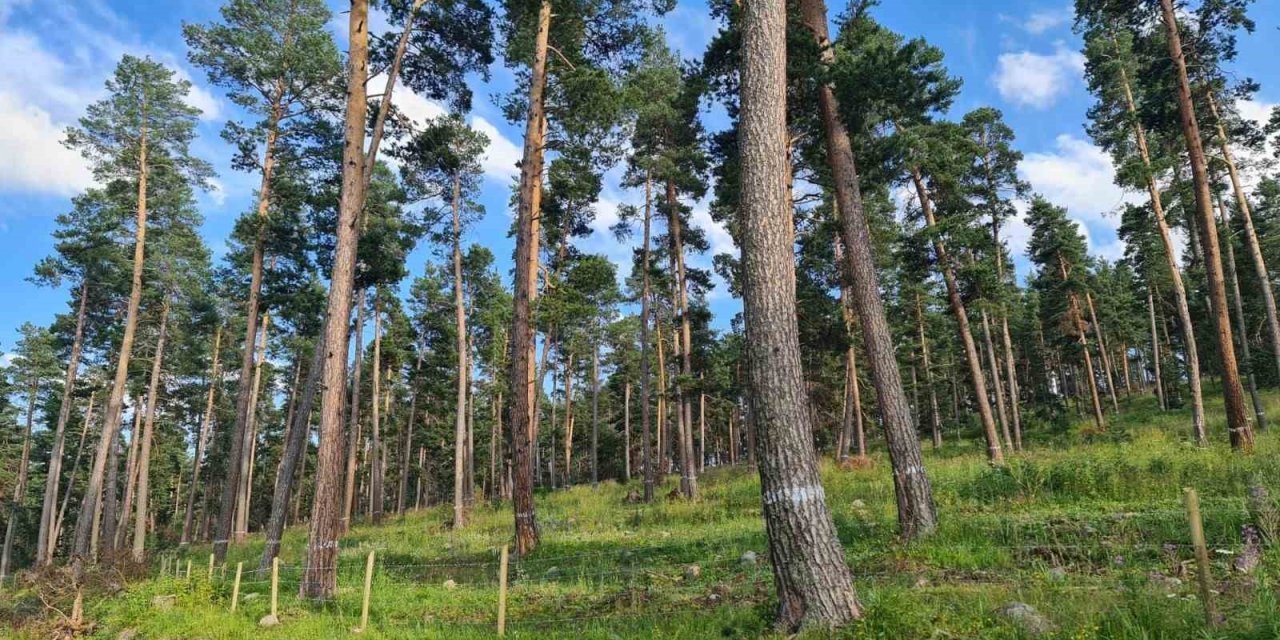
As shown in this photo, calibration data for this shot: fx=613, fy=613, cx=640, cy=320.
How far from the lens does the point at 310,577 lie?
881cm

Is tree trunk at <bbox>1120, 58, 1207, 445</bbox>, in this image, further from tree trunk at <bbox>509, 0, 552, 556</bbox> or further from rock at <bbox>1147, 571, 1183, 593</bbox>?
tree trunk at <bbox>509, 0, 552, 556</bbox>

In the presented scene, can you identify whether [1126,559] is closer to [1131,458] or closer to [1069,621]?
[1069,621]

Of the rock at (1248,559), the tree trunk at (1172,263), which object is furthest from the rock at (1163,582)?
the tree trunk at (1172,263)

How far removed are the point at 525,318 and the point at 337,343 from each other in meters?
3.45

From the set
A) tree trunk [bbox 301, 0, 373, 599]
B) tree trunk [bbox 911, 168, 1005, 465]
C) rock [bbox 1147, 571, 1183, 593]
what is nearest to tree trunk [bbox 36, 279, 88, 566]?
tree trunk [bbox 301, 0, 373, 599]

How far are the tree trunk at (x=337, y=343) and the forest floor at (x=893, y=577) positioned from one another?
0.60m

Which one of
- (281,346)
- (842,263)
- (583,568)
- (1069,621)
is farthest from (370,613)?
(281,346)

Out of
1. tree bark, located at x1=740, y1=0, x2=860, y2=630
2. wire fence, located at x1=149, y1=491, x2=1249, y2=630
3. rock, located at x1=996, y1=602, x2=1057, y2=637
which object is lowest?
wire fence, located at x1=149, y1=491, x2=1249, y2=630

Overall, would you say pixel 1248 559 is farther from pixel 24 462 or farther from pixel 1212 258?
pixel 24 462

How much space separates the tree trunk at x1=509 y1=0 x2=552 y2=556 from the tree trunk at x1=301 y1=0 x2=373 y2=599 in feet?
9.76

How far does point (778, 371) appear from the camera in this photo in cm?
498

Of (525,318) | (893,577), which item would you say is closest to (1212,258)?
(893,577)

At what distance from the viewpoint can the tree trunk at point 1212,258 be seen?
38.8ft

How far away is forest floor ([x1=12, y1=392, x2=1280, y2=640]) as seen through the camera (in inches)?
169
